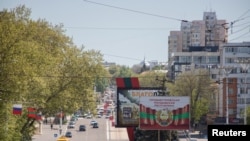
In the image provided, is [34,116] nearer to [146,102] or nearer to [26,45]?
[26,45]

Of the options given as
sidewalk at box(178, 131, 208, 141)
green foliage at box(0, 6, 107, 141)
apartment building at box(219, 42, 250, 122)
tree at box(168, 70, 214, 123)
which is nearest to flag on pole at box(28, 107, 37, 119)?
green foliage at box(0, 6, 107, 141)

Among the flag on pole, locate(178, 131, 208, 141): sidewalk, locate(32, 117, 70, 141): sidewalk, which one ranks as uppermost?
the flag on pole

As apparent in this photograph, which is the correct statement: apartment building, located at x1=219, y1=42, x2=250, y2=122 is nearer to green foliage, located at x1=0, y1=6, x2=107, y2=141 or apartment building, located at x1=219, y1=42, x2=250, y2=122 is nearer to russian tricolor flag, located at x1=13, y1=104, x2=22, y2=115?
green foliage, located at x1=0, y1=6, x2=107, y2=141

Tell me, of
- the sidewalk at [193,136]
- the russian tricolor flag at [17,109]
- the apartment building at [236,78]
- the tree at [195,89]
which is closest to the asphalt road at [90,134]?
the sidewalk at [193,136]

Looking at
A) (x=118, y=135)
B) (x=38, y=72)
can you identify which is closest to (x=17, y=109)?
(x=38, y=72)

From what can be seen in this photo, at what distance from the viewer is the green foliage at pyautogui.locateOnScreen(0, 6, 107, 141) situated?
39719 mm

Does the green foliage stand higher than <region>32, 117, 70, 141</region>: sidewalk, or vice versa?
the green foliage

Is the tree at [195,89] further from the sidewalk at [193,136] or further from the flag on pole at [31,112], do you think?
the flag on pole at [31,112]

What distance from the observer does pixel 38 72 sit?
143 ft

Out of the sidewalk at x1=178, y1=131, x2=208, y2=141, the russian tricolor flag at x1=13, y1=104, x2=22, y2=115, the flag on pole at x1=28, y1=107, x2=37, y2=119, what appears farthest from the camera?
the sidewalk at x1=178, y1=131, x2=208, y2=141

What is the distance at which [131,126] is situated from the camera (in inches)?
1781

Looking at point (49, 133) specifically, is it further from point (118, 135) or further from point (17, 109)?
point (17, 109)

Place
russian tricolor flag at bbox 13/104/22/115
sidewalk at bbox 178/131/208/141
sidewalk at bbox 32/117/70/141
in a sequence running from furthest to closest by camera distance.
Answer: sidewalk at bbox 32/117/70/141 → sidewalk at bbox 178/131/208/141 → russian tricolor flag at bbox 13/104/22/115

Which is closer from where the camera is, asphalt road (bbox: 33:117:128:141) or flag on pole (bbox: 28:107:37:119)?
flag on pole (bbox: 28:107:37:119)
